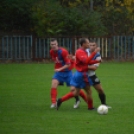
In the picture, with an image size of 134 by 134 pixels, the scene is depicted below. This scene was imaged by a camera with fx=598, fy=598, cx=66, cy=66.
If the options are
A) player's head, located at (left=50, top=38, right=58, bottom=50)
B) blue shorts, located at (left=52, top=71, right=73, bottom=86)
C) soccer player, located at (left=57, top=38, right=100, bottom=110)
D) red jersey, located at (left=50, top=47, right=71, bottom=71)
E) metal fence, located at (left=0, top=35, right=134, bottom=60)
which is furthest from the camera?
metal fence, located at (left=0, top=35, right=134, bottom=60)

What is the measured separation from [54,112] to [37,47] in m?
21.6

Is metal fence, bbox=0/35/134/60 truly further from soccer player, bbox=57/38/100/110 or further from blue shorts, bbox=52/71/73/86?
soccer player, bbox=57/38/100/110

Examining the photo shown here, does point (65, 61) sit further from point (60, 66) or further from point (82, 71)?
point (82, 71)

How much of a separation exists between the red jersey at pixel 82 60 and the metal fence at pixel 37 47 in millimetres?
21236

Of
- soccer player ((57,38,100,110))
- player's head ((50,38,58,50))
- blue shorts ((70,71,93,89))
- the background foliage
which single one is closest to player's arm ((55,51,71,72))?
player's head ((50,38,58,50))

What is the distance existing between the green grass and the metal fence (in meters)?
11.8

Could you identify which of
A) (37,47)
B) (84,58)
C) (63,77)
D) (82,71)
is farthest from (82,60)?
(37,47)

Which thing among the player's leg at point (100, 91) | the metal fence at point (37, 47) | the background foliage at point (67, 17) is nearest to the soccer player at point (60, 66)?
the player's leg at point (100, 91)

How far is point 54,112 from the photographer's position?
45.2 feet

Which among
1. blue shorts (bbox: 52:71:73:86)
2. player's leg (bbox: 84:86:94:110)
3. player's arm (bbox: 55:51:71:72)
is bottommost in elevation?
player's leg (bbox: 84:86:94:110)

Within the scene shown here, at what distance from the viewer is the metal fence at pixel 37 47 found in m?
35.1

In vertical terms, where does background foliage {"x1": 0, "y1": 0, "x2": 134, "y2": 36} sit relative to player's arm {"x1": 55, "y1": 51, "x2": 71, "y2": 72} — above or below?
above

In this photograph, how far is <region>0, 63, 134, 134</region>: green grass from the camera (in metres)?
11.2

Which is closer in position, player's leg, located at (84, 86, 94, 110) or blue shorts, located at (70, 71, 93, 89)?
blue shorts, located at (70, 71, 93, 89)
